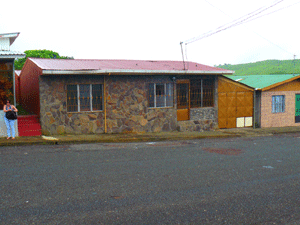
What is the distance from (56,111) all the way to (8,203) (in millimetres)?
10035

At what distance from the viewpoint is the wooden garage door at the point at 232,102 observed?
2031cm

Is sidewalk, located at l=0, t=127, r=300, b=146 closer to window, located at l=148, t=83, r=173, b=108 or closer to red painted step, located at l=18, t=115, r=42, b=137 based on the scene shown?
red painted step, located at l=18, t=115, r=42, b=137

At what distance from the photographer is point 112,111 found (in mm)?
16578

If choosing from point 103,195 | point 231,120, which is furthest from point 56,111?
point 231,120

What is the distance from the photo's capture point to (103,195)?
20.5 feet

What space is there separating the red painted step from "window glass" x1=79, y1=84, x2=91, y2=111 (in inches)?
89.6

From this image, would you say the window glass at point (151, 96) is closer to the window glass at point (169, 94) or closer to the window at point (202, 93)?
the window glass at point (169, 94)

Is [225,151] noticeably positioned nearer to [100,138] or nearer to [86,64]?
[100,138]

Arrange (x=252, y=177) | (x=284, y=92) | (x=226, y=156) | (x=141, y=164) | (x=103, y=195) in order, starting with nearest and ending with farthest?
(x=103, y=195)
(x=252, y=177)
(x=141, y=164)
(x=226, y=156)
(x=284, y=92)

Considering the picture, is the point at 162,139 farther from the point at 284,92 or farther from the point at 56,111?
the point at 284,92

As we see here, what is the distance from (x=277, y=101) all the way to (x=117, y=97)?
12.8 m

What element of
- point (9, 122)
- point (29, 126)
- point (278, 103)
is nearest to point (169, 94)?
point (29, 126)

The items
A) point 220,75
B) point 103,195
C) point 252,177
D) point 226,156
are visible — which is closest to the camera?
point 103,195

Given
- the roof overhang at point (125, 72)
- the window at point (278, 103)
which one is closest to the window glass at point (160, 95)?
the roof overhang at point (125, 72)
